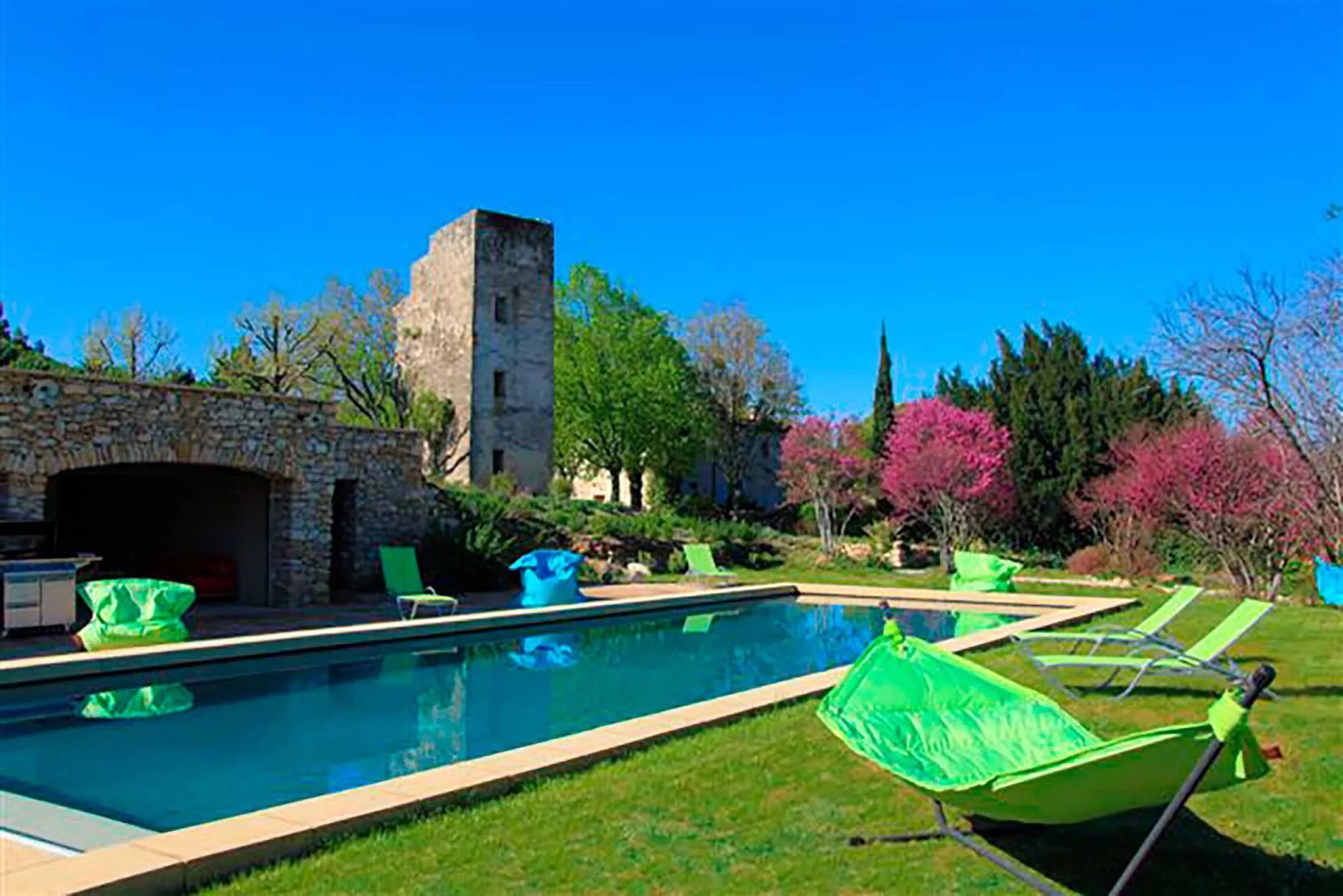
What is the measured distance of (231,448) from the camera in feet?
43.3

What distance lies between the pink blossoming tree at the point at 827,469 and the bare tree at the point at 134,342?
23.7m

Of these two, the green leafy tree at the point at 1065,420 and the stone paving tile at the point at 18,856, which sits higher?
the green leafy tree at the point at 1065,420

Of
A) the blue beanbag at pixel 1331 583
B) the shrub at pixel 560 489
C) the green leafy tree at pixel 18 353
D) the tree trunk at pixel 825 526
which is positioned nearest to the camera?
the blue beanbag at pixel 1331 583

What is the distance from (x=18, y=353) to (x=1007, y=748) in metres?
28.0

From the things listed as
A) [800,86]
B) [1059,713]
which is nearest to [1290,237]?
[800,86]

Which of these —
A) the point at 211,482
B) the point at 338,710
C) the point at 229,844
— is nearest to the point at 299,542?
the point at 211,482

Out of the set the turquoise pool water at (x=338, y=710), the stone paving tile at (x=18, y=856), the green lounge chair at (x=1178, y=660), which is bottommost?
the turquoise pool water at (x=338, y=710)

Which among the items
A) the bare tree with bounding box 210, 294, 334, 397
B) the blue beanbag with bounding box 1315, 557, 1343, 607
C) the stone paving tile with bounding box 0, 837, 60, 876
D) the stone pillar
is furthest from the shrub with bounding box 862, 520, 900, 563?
the bare tree with bounding box 210, 294, 334, 397

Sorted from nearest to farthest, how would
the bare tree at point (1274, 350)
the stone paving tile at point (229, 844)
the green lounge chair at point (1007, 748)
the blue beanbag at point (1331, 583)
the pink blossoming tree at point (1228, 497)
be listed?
the green lounge chair at point (1007, 748), the stone paving tile at point (229, 844), the bare tree at point (1274, 350), the blue beanbag at point (1331, 583), the pink blossoming tree at point (1228, 497)

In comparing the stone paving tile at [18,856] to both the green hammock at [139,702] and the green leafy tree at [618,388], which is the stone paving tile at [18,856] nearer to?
the green hammock at [139,702]

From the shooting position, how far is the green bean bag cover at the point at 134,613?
9.27 m

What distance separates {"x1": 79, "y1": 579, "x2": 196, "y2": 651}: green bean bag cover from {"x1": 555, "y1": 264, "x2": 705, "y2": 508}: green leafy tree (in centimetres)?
2290

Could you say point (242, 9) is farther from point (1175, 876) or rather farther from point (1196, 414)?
point (1196, 414)

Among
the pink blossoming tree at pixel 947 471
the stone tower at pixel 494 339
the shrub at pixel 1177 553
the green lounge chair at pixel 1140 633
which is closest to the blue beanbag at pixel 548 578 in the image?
the green lounge chair at pixel 1140 633
